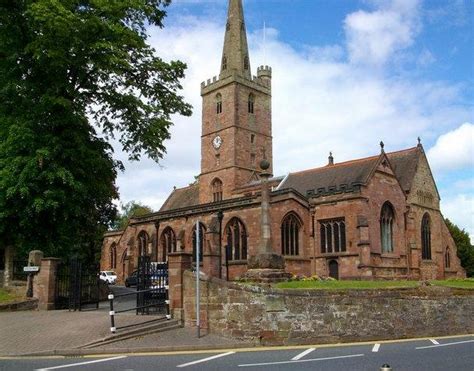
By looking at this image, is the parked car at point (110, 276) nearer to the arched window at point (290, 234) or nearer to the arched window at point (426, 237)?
the arched window at point (290, 234)

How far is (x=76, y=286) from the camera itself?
60.2 ft

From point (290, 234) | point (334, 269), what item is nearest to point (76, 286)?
point (290, 234)

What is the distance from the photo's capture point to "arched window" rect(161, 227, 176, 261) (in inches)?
1723

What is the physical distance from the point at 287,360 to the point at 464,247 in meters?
57.5

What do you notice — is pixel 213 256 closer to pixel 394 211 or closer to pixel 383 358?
pixel 383 358

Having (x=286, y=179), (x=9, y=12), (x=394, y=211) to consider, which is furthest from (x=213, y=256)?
(x=286, y=179)

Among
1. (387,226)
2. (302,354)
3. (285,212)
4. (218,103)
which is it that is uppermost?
(218,103)

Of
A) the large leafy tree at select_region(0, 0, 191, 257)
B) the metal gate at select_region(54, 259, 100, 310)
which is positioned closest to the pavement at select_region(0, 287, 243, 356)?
the metal gate at select_region(54, 259, 100, 310)

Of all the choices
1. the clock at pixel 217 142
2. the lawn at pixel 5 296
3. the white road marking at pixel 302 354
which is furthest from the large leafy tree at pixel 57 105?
the clock at pixel 217 142

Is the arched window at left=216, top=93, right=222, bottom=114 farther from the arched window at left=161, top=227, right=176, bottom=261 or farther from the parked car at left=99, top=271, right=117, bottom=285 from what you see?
the parked car at left=99, top=271, right=117, bottom=285

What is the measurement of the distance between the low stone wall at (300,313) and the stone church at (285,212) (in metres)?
11.1

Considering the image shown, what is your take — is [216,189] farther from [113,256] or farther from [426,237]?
[426,237]

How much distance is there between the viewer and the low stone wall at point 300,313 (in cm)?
1385

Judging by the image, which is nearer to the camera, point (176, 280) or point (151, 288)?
point (176, 280)
